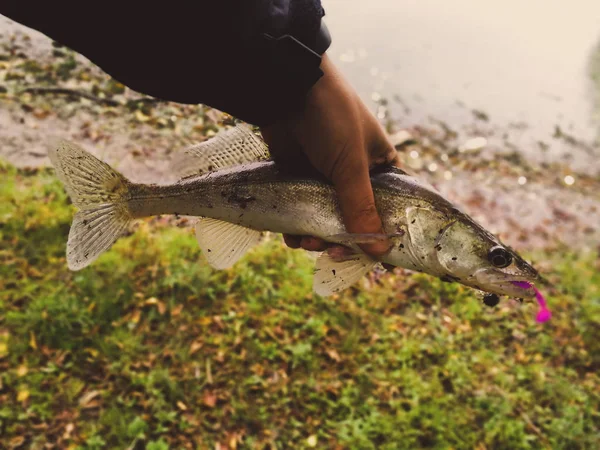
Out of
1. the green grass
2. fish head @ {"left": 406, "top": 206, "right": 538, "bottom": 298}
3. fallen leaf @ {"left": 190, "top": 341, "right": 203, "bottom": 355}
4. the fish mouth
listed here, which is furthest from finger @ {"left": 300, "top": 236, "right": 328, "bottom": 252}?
fallen leaf @ {"left": 190, "top": 341, "right": 203, "bottom": 355}

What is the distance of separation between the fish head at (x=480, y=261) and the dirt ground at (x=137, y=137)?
4.89 feet

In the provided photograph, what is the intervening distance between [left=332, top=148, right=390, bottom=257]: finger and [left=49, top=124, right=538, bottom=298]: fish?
2.3 inches

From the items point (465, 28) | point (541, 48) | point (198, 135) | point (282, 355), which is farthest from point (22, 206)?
point (541, 48)

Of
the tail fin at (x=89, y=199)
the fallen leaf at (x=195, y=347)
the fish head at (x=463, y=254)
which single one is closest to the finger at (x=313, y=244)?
the fish head at (x=463, y=254)

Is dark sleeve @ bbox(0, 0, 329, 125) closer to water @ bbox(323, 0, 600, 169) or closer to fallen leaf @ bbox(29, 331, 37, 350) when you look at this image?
fallen leaf @ bbox(29, 331, 37, 350)

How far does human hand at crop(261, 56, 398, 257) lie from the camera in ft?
6.97

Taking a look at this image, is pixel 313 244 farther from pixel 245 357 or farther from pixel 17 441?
pixel 17 441

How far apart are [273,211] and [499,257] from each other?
1.17 m

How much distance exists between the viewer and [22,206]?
16.6 ft

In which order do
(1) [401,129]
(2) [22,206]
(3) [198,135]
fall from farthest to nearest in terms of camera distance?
(1) [401,129] → (2) [22,206] → (3) [198,135]

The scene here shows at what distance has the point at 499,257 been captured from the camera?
7.23 feet

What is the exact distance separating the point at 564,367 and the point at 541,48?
54.9ft

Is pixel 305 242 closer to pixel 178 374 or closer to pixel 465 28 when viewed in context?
pixel 178 374

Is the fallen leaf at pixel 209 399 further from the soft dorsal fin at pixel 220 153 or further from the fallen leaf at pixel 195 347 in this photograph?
the soft dorsal fin at pixel 220 153
